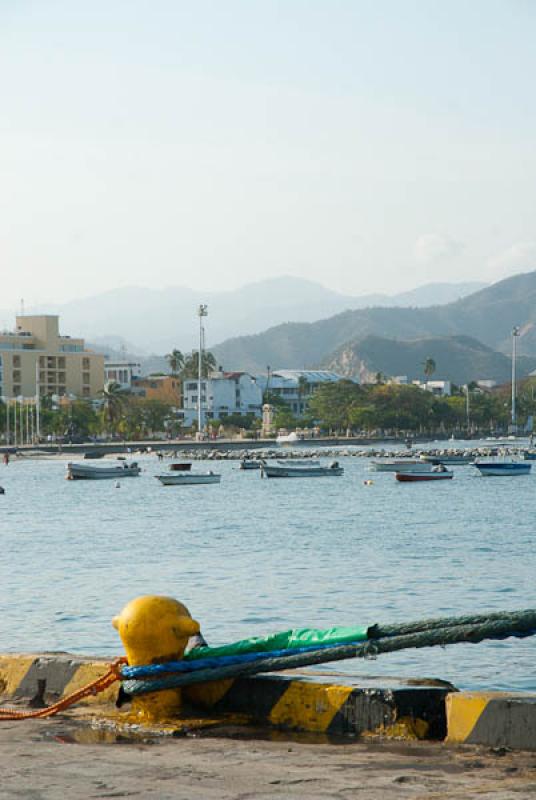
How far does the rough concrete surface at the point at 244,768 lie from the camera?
7887 mm

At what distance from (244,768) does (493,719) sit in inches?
65.6

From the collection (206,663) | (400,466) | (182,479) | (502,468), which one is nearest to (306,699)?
(206,663)

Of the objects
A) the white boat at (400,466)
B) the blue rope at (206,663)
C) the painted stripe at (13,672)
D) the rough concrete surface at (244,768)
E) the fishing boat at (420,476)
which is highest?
the blue rope at (206,663)

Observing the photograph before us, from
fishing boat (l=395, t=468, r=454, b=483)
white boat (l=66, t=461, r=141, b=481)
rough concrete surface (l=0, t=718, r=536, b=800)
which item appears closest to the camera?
rough concrete surface (l=0, t=718, r=536, b=800)

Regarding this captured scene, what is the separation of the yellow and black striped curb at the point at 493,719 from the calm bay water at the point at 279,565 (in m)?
8.51

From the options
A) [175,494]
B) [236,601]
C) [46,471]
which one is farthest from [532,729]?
[46,471]

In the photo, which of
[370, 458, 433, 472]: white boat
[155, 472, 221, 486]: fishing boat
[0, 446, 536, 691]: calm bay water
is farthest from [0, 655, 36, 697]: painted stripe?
[370, 458, 433, 472]: white boat

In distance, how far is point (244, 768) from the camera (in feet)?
28.1

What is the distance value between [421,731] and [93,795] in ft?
8.45

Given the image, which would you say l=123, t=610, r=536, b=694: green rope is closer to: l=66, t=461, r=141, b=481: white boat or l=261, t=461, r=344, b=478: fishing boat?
l=261, t=461, r=344, b=478: fishing boat

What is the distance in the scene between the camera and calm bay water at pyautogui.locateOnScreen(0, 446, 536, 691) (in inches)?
924

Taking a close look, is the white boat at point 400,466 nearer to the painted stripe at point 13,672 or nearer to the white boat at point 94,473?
the white boat at point 94,473

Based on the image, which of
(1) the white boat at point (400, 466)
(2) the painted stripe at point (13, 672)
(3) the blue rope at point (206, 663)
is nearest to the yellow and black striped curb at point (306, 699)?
(2) the painted stripe at point (13, 672)

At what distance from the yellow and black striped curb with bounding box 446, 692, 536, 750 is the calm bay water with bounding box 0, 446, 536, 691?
8.51 m
